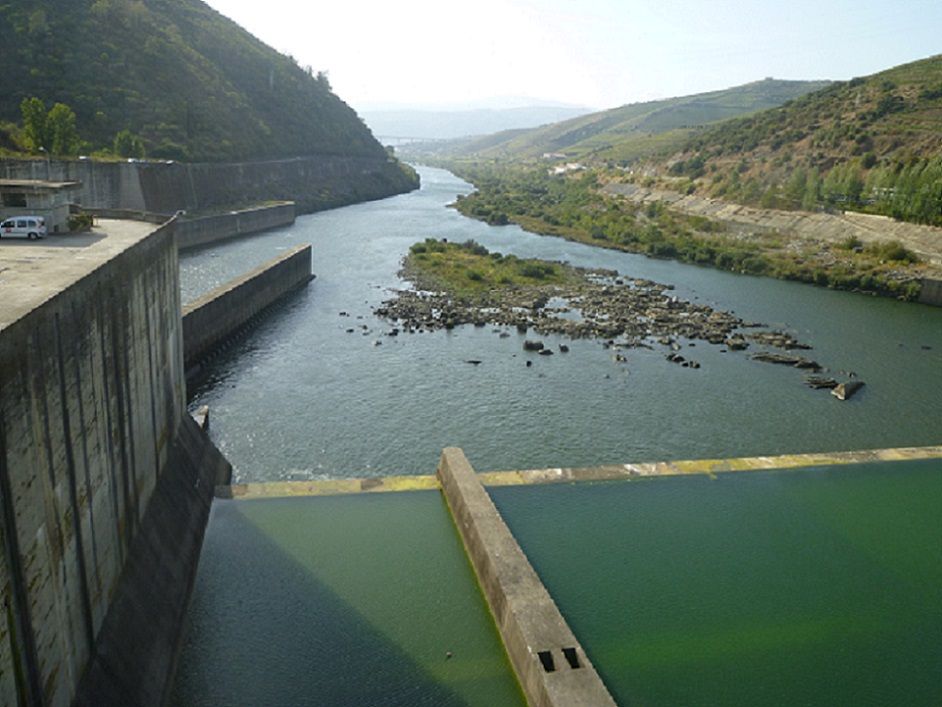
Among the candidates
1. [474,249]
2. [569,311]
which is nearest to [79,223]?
[569,311]

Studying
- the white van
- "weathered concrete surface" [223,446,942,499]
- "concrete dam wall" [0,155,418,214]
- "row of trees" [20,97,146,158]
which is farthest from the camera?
"row of trees" [20,97,146,158]

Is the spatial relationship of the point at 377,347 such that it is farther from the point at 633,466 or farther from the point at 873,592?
the point at 873,592

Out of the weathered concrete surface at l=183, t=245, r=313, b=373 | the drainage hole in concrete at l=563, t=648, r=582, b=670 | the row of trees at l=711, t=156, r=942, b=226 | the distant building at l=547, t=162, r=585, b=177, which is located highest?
the distant building at l=547, t=162, r=585, b=177

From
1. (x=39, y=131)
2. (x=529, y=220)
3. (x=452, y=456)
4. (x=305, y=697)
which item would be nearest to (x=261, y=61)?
(x=529, y=220)

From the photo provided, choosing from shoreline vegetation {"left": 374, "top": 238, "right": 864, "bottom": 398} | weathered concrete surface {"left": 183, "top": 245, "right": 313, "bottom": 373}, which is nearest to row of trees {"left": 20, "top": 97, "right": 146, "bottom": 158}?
weathered concrete surface {"left": 183, "top": 245, "right": 313, "bottom": 373}

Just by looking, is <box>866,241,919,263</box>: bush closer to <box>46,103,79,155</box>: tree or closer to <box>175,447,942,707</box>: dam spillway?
<box>175,447,942,707</box>: dam spillway

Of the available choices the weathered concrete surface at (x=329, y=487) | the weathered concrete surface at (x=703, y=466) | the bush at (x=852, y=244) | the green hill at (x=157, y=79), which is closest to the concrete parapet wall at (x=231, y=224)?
the green hill at (x=157, y=79)

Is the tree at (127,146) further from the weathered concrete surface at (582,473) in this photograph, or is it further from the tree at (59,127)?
the weathered concrete surface at (582,473)
